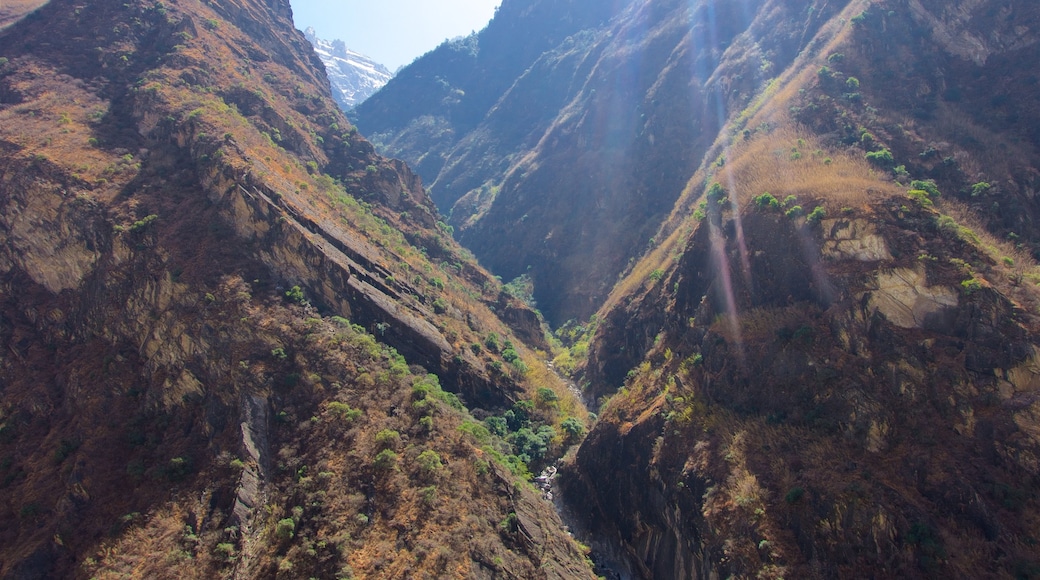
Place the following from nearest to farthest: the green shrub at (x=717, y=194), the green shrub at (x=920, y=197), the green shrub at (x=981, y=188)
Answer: the green shrub at (x=920, y=197) → the green shrub at (x=981, y=188) → the green shrub at (x=717, y=194)

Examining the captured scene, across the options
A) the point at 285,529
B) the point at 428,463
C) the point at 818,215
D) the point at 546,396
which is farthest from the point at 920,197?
the point at 285,529

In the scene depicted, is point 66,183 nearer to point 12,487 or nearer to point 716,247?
point 12,487

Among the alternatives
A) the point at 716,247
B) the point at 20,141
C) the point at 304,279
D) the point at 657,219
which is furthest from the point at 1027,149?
the point at 20,141

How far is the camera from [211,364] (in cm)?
4022

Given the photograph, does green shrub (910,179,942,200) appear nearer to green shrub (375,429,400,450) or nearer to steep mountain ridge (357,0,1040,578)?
steep mountain ridge (357,0,1040,578)

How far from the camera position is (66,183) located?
154ft

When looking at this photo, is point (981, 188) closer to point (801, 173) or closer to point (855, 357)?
point (801, 173)

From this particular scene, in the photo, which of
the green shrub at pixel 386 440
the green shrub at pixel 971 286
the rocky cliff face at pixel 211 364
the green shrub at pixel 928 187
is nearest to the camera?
the rocky cliff face at pixel 211 364

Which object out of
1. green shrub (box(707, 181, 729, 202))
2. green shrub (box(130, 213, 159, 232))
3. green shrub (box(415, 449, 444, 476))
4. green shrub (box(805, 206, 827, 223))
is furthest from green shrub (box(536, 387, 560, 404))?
green shrub (box(130, 213, 159, 232))

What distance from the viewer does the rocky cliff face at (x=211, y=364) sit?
108 ft

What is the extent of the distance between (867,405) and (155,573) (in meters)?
41.7

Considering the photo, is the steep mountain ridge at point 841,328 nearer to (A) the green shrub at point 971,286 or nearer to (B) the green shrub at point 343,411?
(A) the green shrub at point 971,286

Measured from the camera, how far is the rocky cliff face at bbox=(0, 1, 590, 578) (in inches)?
1292

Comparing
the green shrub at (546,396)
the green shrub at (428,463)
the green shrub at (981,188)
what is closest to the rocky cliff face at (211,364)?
the green shrub at (428,463)
